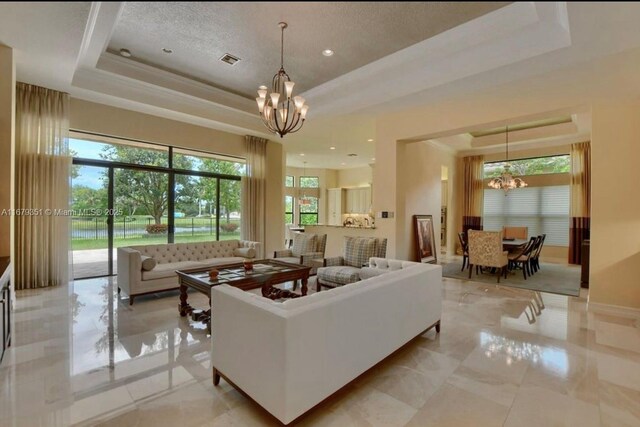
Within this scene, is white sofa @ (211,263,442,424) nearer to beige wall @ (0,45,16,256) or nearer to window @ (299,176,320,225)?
beige wall @ (0,45,16,256)

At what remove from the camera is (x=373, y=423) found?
1970 mm

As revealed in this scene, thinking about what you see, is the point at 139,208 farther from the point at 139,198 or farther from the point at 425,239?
the point at 425,239

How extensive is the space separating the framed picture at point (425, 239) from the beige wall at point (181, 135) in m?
3.57

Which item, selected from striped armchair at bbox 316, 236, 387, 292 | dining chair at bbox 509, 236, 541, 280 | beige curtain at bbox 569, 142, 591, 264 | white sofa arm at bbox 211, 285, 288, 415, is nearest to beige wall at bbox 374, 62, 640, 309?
dining chair at bbox 509, 236, 541, 280

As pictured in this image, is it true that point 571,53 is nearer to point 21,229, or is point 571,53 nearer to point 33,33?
point 33,33

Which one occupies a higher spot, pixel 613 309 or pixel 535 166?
pixel 535 166

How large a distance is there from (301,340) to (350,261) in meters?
3.42

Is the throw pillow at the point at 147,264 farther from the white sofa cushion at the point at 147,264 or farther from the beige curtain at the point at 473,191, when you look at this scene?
the beige curtain at the point at 473,191

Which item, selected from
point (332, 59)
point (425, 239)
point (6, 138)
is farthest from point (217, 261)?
point (425, 239)

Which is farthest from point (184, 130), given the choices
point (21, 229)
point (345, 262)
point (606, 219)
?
point (606, 219)

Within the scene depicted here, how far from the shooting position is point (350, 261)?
203 inches

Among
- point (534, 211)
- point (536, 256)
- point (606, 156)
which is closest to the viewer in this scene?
point (606, 156)

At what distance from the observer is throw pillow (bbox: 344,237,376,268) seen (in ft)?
16.4

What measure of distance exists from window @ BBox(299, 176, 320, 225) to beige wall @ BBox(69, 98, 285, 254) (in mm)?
4807
